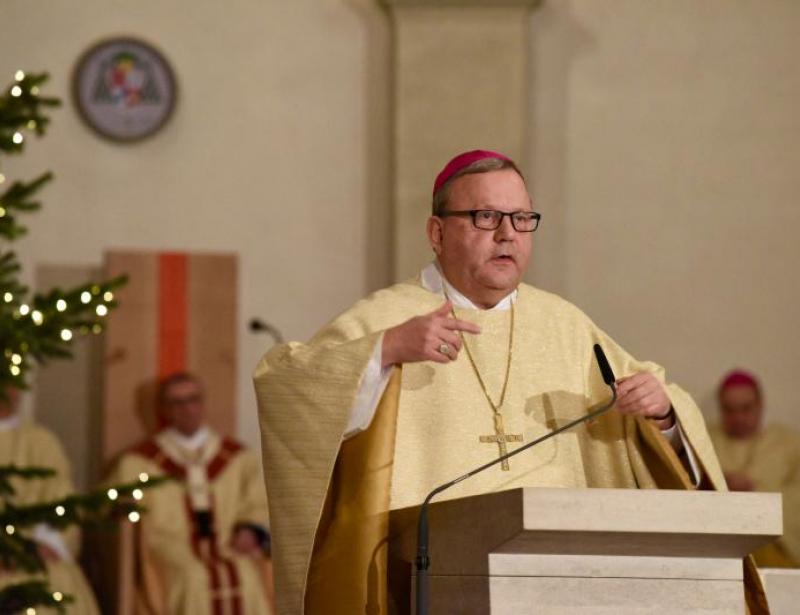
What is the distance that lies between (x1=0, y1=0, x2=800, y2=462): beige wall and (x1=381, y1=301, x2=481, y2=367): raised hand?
612cm

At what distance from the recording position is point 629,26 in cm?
997

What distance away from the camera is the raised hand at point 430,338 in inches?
138

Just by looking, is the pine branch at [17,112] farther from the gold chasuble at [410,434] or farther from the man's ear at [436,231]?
the man's ear at [436,231]

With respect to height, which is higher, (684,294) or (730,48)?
(730,48)

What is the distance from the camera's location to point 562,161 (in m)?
9.88

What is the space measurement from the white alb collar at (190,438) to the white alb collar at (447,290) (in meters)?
5.06

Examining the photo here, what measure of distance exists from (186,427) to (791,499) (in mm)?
3668

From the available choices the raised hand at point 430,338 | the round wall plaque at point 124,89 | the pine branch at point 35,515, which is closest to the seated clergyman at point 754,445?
the round wall plaque at point 124,89

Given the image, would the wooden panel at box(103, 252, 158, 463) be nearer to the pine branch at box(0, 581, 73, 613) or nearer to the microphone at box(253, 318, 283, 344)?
the microphone at box(253, 318, 283, 344)

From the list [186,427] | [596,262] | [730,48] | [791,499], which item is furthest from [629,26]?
[186,427]

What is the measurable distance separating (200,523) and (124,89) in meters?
2.85

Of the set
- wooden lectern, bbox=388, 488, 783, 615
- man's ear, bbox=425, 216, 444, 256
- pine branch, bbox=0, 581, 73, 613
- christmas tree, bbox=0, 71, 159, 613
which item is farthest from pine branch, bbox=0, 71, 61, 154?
wooden lectern, bbox=388, 488, 783, 615

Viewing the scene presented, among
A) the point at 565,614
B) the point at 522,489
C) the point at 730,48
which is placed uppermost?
the point at 730,48

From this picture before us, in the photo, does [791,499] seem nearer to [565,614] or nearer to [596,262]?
[596,262]
